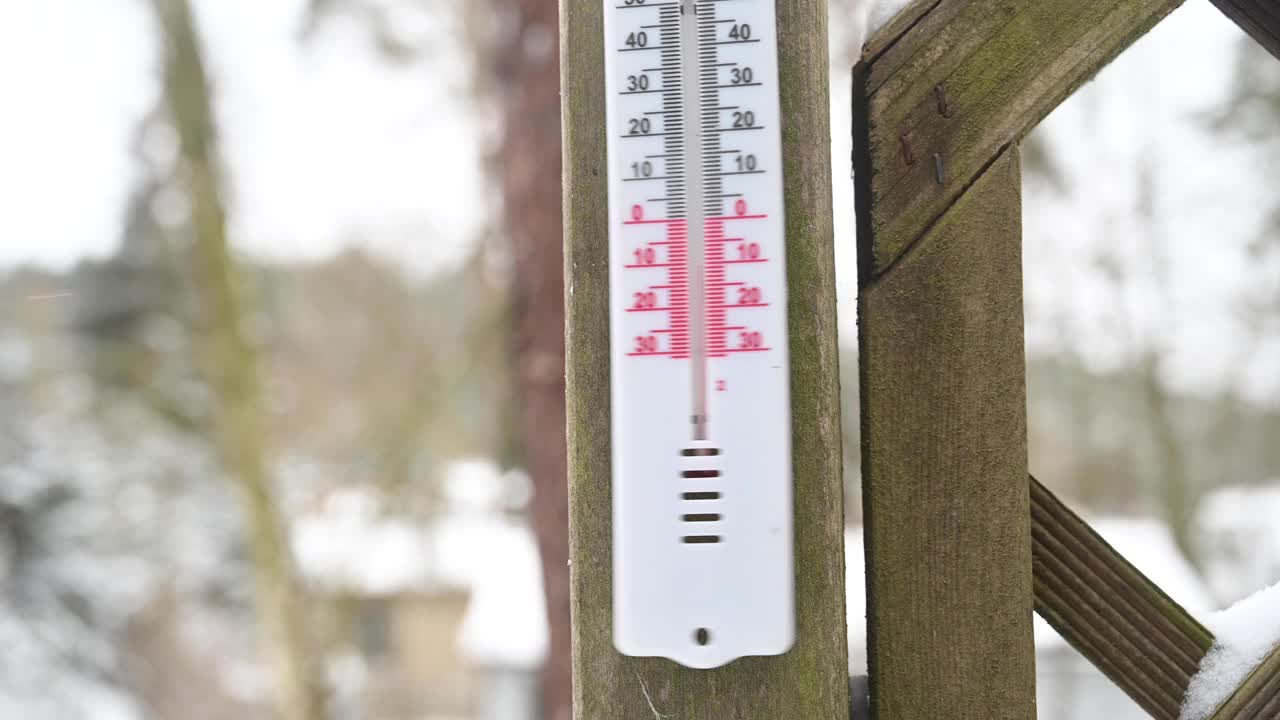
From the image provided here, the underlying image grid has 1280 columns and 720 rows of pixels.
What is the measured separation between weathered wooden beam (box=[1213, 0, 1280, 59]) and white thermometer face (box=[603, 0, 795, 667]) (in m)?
0.29

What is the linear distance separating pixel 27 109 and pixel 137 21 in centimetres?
92

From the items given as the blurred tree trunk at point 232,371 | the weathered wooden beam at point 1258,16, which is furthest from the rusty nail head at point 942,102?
the blurred tree trunk at point 232,371

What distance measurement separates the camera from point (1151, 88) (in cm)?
420

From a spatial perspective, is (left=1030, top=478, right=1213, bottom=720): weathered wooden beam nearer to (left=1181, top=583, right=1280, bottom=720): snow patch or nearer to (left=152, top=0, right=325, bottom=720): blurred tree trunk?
(left=1181, top=583, right=1280, bottom=720): snow patch

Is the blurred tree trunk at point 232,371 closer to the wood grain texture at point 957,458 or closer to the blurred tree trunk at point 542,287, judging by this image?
the blurred tree trunk at point 542,287

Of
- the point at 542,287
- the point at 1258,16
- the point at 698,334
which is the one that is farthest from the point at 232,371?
the point at 1258,16

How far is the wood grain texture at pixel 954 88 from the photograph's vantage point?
0.46 m

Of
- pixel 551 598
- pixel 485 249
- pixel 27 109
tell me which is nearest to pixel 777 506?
pixel 551 598

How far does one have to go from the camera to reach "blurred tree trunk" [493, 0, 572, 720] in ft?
7.68

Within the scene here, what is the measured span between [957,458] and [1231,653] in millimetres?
207

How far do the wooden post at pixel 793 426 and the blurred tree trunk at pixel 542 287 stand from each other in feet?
6.02

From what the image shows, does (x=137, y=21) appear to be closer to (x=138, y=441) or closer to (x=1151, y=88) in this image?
(x=138, y=441)

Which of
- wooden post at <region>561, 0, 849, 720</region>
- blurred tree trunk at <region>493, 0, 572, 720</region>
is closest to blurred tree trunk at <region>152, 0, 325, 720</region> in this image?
blurred tree trunk at <region>493, 0, 572, 720</region>

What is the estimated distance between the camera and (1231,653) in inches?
19.3
